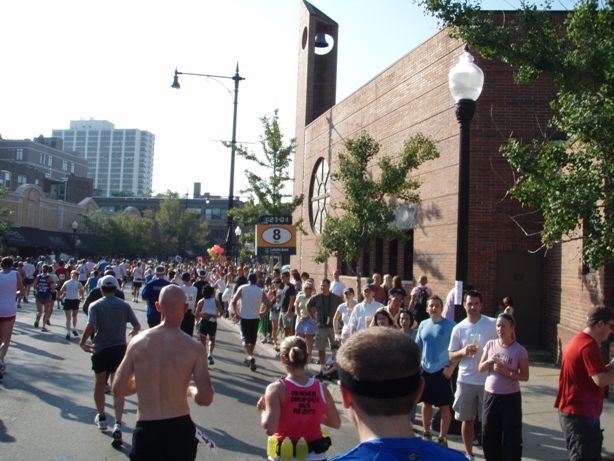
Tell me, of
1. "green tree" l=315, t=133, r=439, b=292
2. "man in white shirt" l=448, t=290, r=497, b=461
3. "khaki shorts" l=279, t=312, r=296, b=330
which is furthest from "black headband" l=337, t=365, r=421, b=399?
"green tree" l=315, t=133, r=439, b=292

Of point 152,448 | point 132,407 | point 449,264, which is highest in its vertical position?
point 449,264

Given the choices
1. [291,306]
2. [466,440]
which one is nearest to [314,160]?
[291,306]

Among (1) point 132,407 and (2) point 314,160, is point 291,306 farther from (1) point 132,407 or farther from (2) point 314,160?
(2) point 314,160

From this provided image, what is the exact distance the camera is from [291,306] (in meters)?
14.1

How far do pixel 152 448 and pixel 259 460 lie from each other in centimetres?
227

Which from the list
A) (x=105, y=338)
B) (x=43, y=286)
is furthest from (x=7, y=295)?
(x=43, y=286)

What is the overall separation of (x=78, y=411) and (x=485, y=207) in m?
10.1

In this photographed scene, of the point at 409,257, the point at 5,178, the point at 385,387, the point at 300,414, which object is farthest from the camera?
the point at 5,178

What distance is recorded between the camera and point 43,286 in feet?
52.6

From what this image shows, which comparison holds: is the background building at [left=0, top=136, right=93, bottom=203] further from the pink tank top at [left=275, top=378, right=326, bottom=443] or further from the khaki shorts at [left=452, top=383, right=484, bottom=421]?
the pink tank top at [left=275, top=378, right=326, bottom=443]

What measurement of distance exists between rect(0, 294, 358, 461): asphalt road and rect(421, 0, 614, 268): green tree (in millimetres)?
3977

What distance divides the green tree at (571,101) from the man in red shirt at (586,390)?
2.69 metres

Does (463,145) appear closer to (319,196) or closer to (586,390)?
(586,390)

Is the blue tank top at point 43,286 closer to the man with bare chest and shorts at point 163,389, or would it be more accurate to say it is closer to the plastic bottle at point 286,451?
the man with bare chest and shorts at point 163,389
